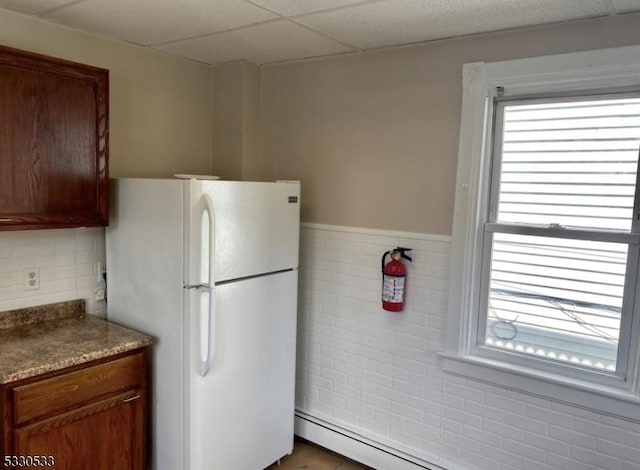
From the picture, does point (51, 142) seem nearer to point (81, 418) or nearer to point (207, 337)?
point (207, 337)

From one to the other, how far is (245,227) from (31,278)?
3.45 feet

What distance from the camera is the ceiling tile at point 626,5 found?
70.3 inches

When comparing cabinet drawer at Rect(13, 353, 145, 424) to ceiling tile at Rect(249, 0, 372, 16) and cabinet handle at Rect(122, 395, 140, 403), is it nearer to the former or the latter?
cabinet handle at Rect(122, 395, 140, 403)

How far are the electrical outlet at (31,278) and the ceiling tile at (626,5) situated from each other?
2.74m

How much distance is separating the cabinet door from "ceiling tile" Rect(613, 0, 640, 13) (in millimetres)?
2581

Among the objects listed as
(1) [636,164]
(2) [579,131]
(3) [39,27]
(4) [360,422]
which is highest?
(3) [39,27]

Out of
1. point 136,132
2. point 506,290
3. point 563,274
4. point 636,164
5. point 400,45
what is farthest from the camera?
point 136,132

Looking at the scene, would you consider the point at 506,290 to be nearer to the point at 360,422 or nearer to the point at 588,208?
the point at 588,208

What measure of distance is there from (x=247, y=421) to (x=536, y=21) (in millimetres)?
2307

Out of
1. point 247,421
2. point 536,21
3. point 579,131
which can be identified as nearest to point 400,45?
point 536,21

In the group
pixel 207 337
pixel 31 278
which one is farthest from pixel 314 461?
pixel 31 278

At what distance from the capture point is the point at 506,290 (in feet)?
7.54

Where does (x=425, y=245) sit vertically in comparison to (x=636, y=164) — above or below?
below

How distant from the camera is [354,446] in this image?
276 cm
